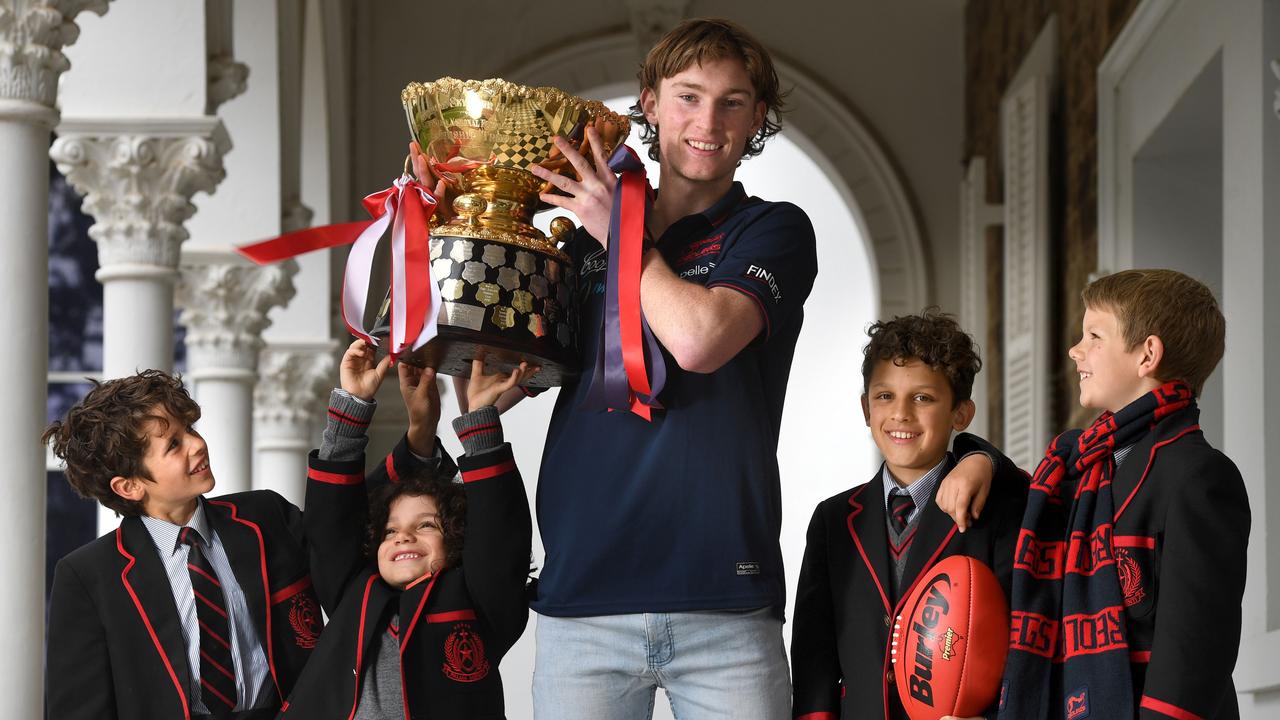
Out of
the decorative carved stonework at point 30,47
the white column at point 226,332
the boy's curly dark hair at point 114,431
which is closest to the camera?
the boy's curly dark hair at point 114,431

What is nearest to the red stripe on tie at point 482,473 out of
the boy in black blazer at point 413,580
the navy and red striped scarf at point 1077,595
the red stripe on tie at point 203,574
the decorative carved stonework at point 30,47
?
the boy in black blazer at point 413,580

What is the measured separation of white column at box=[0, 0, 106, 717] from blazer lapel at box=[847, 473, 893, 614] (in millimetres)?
2149

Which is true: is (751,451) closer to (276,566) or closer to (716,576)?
(716,576)

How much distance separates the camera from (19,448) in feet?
13.1

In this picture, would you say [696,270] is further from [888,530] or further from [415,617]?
[415,617]

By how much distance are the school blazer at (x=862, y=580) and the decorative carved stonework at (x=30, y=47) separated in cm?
248

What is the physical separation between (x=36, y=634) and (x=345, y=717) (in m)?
1.71

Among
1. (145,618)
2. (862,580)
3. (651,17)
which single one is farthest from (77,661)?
A: (651,17)

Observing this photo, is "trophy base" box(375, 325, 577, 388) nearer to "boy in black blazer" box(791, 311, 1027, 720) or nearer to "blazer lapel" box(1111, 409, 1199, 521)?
"boy in black blazer" box(791, 311, 1027, 720)

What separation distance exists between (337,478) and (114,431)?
0.41 m

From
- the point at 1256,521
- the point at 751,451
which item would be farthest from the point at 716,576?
the point at 1256,521

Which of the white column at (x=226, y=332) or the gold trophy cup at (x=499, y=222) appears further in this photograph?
the white column at (x=226, y=332)

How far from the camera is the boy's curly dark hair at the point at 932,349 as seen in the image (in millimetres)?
2801

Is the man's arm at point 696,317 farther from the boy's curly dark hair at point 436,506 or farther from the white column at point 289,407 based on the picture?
the white column at point 289,407
